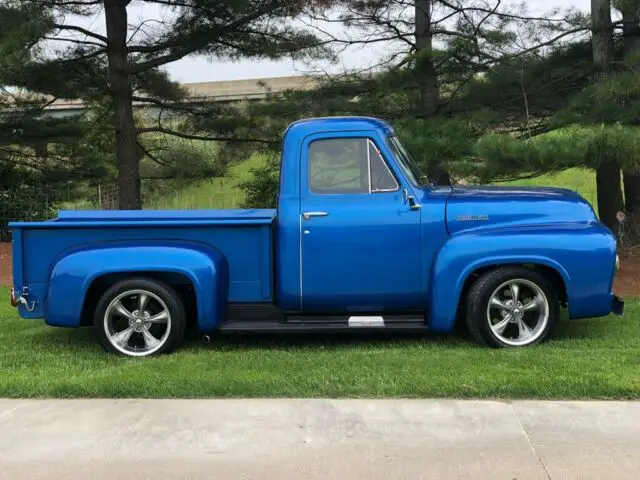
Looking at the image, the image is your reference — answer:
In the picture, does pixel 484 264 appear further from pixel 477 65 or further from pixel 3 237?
pixel 3 237

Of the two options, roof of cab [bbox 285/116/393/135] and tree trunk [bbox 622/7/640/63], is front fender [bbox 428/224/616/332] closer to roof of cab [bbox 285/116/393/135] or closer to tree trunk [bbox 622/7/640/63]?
roof of cab [bbox 285/116/393/135]

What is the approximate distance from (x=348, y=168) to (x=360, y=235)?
2.02 feet

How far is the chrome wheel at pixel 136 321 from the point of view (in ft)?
18.6

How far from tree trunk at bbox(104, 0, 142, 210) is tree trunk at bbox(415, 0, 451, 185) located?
210 inches

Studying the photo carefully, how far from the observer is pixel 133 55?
1304cm

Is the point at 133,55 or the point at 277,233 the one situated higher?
the point at 133,55

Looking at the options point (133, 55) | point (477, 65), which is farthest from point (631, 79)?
point (133, 55)

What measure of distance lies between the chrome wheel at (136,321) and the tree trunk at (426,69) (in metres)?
5.04

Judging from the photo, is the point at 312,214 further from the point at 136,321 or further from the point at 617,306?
the point at 617,306

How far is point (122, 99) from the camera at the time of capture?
12.3 meters

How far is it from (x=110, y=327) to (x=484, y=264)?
10.5 ft

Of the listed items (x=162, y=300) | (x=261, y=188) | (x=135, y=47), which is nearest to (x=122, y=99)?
(x=135, y=47)

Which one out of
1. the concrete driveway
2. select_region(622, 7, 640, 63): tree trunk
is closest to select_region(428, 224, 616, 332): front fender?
the concrete driveway

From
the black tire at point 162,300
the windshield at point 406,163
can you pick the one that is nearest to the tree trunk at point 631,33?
the windshield at point 406,163
